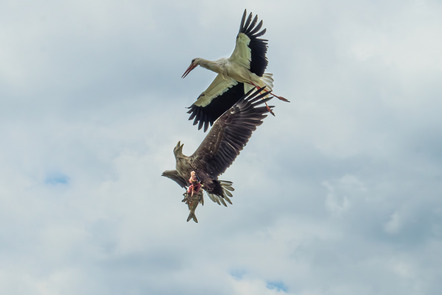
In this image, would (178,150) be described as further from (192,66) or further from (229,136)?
(192,66)

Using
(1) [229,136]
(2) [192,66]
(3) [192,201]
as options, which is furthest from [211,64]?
(3) [192,201]

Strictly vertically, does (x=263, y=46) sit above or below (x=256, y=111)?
above

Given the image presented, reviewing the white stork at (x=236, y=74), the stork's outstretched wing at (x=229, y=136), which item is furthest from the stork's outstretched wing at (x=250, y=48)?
the stork's outstretched wing at (x=229, y=136)

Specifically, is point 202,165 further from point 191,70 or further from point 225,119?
point 191,70

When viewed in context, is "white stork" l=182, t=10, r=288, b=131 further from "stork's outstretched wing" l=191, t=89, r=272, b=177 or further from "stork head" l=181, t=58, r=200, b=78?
"stork's outstretched wing" l=191, t=89, r=272, b=177

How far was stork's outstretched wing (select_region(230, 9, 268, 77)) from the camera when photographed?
90.9 feet

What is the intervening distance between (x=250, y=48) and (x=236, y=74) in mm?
1013

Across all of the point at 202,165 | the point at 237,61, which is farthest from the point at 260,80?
the point at 202,165

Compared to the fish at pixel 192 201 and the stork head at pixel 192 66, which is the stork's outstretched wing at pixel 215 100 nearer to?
the stork head at pixel 192 66

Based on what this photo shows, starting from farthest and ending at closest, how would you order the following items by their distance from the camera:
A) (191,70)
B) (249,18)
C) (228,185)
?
(191,70), (249,18), (228,185)

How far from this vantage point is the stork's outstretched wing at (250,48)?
27.7 metres

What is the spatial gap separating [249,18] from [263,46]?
1.01 m

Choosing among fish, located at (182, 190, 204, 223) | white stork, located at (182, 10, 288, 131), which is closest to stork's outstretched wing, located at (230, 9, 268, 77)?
white stork, located at (182, 10, 288, 131)

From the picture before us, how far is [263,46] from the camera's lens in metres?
27.9
